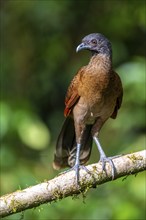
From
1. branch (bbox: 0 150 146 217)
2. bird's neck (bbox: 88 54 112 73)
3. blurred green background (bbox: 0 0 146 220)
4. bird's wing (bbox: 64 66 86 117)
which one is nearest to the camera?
branch (bbox: 0 150 146 217)

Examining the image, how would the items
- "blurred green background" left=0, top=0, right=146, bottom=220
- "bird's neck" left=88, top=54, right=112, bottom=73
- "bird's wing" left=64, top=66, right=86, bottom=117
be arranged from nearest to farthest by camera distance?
"bird's neck" left=88, top=54, right=112, bottom=73 → "bird's wing" left=64, top=66, right=86, bottom=117 → "blurred green background" left=0, top=0, right=146, bottom=220

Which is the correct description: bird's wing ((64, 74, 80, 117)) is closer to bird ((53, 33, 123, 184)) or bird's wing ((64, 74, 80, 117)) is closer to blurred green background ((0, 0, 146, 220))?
bird ((53, 33, 123, 184))

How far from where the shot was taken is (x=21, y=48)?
814cm

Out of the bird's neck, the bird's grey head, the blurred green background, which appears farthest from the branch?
the blurred green background

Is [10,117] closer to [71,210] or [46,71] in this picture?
[71,210]

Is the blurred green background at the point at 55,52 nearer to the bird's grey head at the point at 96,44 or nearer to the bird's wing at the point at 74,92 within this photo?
the bird's wing at the point at 74,92

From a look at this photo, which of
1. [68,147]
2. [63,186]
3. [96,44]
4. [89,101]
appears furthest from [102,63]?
[63,186]

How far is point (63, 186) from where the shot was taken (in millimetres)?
4035

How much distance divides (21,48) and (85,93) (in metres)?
3.42

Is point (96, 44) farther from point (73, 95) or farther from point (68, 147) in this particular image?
point (68, 147)

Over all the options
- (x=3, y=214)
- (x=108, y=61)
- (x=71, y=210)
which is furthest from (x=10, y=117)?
(x=3, y=214)

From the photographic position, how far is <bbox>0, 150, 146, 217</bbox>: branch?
3.91 m

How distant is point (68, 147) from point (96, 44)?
94cm

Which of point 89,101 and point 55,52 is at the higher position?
point 55,52
